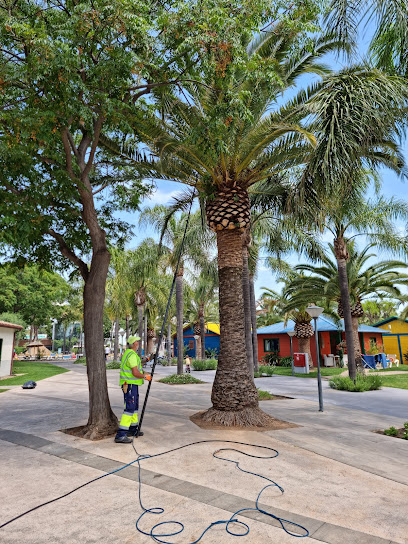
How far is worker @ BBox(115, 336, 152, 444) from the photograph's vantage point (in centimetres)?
651

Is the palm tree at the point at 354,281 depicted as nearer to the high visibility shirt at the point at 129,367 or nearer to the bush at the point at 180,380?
the bush at the point at 180,380

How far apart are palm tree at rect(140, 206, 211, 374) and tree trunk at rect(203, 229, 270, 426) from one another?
8.56 meters

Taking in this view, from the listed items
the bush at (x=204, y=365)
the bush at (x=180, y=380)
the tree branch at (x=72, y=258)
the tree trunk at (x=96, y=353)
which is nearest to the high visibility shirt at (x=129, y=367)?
the tree trunk at (x=96, y=353)

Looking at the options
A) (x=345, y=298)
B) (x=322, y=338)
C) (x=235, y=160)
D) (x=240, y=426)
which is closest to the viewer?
(x=240, y=426)

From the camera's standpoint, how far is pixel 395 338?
33.0m

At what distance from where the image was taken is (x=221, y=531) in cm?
343

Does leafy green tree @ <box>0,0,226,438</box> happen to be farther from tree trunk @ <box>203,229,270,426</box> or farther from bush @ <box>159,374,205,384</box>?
bush @ <box>159,374,205,384</box>

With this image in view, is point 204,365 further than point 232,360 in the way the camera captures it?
Yes

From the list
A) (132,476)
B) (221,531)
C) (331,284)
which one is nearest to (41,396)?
(132,476)

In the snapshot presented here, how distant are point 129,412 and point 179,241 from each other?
49.4 feet

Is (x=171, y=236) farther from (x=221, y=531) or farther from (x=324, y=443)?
(x=221, y=531)

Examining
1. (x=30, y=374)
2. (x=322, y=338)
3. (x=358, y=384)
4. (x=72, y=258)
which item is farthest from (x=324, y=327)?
(x=72, y=258)

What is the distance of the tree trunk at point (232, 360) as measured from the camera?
8.02 metres

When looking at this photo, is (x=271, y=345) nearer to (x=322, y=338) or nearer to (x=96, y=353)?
(x=322, y=338)
